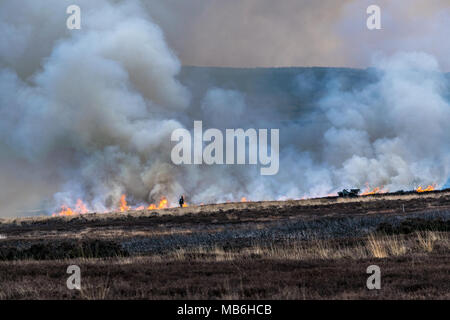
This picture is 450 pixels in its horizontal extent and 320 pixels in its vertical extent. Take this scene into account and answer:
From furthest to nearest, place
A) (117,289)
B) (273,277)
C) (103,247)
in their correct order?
(103,247) → (273,277) → (117,289)

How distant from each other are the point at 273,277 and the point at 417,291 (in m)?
4.27

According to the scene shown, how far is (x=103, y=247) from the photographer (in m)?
29.1

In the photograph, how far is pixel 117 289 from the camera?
48.9 feet

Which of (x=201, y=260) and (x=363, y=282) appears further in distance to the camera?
(x=201, y=260)

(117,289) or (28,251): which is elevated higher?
(28,251)

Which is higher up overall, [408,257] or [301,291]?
[408,257]
